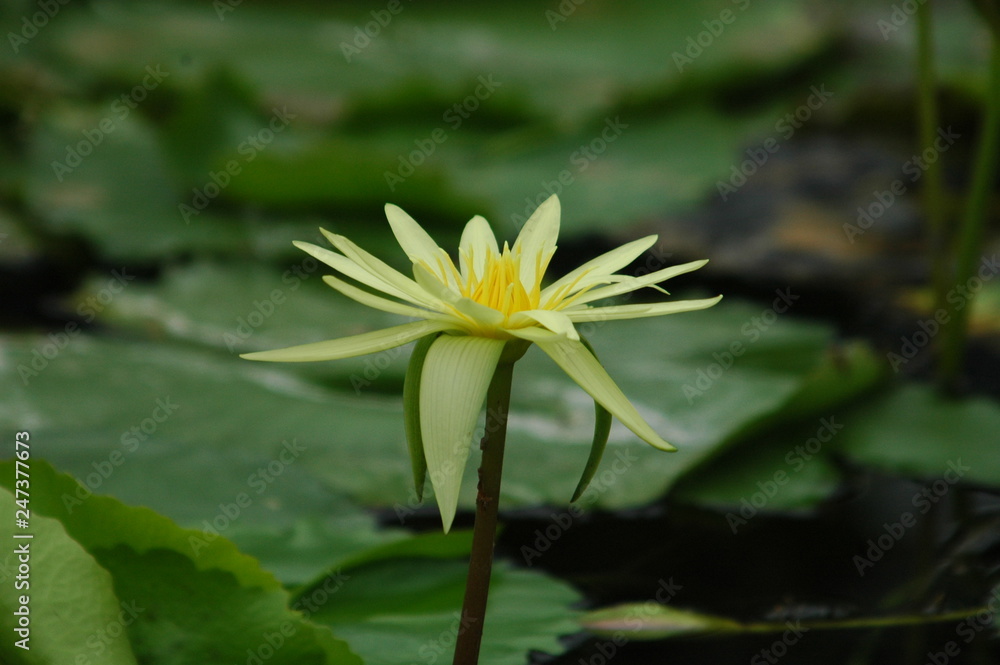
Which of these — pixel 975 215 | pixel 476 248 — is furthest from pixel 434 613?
pixel 975 215

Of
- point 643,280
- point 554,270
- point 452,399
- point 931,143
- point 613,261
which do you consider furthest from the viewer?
point 554,270

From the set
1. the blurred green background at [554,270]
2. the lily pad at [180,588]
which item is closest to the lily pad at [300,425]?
the blurred green background at [554,270]

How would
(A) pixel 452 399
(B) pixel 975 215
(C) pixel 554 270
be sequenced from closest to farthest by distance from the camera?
(A) pixel 452 399
(B) pixel 975 215
(C) pixel 554 270

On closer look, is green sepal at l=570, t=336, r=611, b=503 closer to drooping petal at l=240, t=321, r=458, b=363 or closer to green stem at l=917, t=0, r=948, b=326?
drooping petal at l=240, t=321, r=458, b=363

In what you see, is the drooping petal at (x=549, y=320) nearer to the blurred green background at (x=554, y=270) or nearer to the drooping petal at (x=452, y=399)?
the drooping petal at (x=452, y=399)

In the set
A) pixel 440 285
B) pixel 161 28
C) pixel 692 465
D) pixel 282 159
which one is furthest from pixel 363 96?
pixel 440 285

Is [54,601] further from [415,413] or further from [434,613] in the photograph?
[434,613]

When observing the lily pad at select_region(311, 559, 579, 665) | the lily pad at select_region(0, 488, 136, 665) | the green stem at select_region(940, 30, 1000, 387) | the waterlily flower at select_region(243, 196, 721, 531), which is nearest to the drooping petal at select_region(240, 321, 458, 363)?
the waterlily flower at select_region(243, 196, 721, 531)
